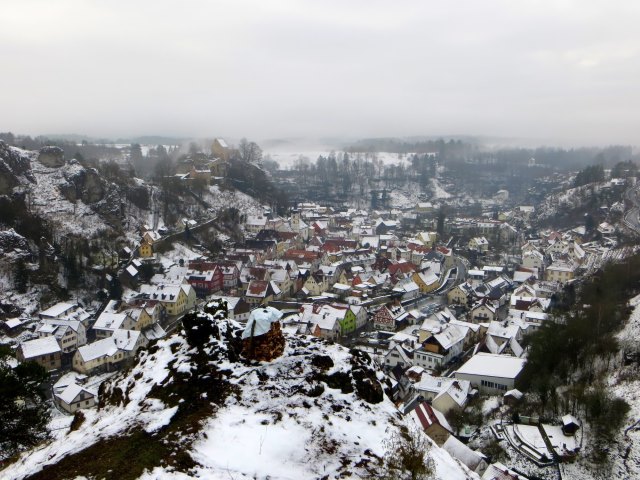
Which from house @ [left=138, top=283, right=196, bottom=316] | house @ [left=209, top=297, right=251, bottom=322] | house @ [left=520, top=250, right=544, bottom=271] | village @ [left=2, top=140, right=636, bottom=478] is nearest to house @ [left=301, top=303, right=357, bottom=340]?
village @ [left=2, top=140, right=636, bottom=478]

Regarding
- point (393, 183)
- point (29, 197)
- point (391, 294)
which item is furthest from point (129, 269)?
point (393, 183)

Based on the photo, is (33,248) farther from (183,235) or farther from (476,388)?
(476,388)

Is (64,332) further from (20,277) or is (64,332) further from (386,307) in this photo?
(386,307)

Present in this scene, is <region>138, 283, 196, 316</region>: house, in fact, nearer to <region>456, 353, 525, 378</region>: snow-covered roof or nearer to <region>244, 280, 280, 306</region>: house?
<region>244, 280, 280, 306</region>: house

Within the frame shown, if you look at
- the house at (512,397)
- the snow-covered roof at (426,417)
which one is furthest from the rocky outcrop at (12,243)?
the house at (512,397)

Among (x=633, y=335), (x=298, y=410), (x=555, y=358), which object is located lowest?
(x=555, y=358)

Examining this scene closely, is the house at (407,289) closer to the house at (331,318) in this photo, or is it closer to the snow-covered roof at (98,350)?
the house at (331,318)
